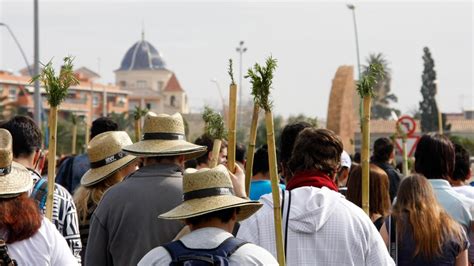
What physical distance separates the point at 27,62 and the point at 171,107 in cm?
12882

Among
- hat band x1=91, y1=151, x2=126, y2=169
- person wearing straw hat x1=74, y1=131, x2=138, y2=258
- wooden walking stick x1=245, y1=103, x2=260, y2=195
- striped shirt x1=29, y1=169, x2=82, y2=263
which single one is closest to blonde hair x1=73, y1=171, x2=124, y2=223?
person wearing straw hat x1=74, y1=131, x2=138, y2=258

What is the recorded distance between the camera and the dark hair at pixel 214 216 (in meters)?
4.47

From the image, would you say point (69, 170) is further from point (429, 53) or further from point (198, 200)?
point (429, 53)

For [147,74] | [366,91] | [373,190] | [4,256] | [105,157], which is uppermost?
[147,74]

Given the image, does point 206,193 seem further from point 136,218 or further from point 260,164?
point 260,164

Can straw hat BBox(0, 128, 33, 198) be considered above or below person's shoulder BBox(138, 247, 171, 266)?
above

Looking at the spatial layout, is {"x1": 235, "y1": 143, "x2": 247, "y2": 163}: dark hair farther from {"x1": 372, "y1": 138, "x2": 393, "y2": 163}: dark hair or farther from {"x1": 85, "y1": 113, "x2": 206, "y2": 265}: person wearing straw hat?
{"x1": 85, "y1": 113, "x2": 206, "y2": 265}: person wearing straw hat

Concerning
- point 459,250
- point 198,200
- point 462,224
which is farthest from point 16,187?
point 462,224

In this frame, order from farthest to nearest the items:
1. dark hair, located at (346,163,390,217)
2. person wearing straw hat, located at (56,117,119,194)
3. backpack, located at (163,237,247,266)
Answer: person wearing straw hat, located at (56,117,119,194), dark hair, located at (346,163,390,217), backpack, located at (163,237,247,266)

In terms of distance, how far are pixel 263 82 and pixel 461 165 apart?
3.53 m

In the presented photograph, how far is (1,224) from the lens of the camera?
15.2 ft

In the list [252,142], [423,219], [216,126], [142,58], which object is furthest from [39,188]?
[142,58]

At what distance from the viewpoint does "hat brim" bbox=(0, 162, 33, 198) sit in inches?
186

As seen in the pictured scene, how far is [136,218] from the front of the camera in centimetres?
583
